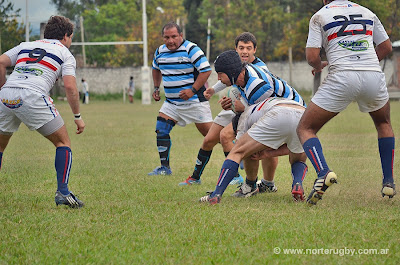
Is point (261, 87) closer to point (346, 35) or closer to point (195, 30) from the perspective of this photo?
point (346, 35)

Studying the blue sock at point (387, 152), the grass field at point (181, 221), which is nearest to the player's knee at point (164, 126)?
the grass field at point (181, 221)

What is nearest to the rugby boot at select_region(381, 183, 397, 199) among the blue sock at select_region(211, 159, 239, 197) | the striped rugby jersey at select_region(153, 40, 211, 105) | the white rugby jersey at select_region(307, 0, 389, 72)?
the white rugby jersey at select_region(307, 0, 389, 72)

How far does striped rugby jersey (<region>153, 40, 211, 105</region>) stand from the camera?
1056 centimetres

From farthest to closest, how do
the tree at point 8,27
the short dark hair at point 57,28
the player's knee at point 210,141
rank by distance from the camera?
the tree at point 8,27 → the player's knee at point 210,141 → the short dark hair at point 57,28

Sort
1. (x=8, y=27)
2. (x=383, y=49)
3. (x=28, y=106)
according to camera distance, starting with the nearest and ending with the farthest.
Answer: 1. (x=28, y=106)
2. (x=383, y=49)
3. (x=8, y=27)

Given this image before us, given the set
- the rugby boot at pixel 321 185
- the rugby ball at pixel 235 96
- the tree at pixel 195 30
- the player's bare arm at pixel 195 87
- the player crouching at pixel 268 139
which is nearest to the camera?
the rugby boot at pixel 321 185

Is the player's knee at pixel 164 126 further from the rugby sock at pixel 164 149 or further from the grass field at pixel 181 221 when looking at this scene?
the grass field at pixel 181 221

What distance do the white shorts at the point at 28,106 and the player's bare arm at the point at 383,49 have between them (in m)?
3.32

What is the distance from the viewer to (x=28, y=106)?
702 centimetres

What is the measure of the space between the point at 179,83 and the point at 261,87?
11.2 ft

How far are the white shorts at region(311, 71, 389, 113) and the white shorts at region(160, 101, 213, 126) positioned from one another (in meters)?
3.70

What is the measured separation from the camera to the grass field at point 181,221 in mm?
5102

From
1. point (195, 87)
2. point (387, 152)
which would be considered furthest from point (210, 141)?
point (387, 152)

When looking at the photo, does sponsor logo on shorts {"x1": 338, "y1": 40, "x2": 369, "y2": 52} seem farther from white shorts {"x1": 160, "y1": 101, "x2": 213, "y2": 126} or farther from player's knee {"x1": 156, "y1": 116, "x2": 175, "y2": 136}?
player's knee {"x1": 156, "y1": 116, "x2": 175, "y2": 136}
